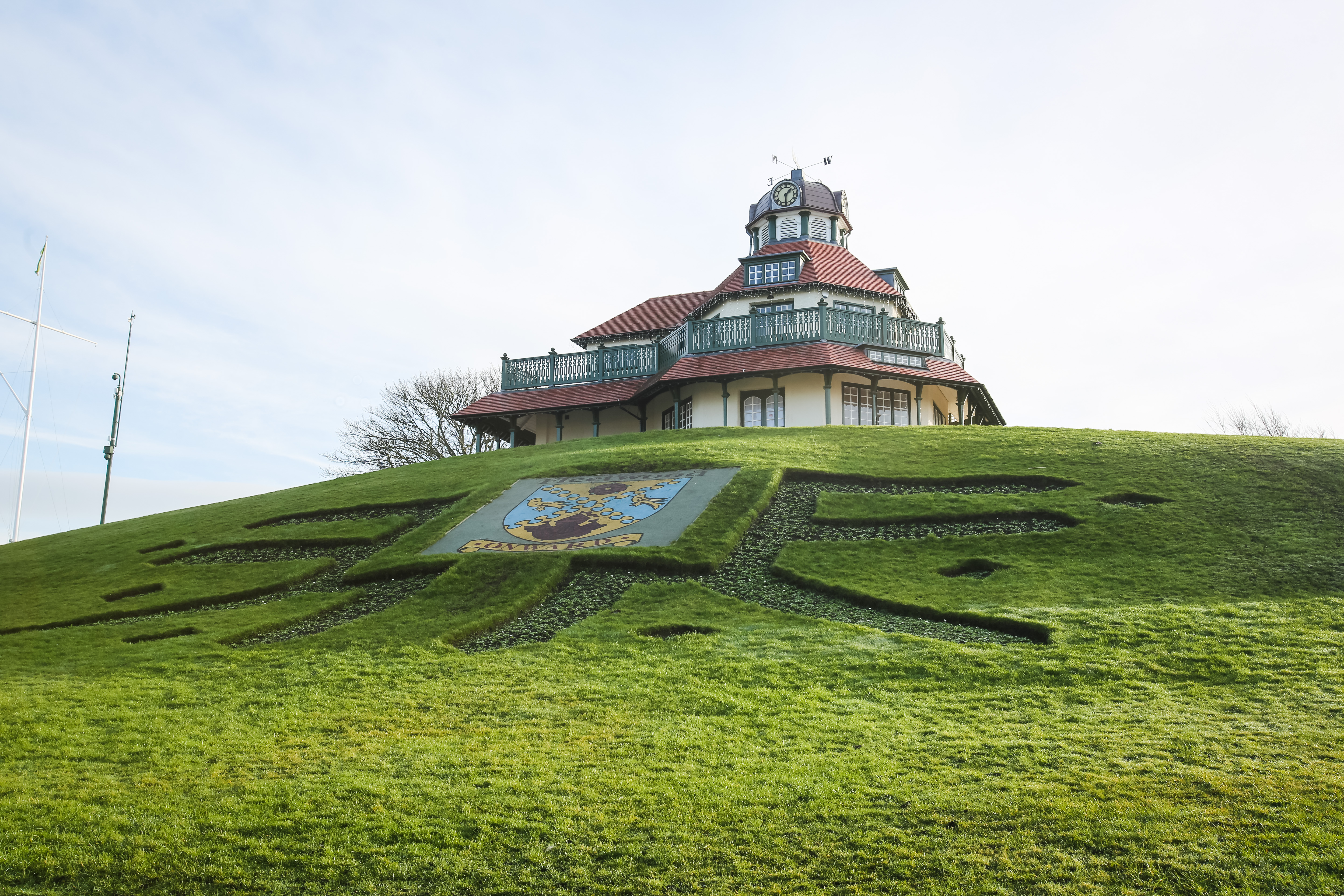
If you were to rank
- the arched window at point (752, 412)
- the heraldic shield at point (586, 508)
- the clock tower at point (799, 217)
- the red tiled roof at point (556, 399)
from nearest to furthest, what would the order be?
the heraldic shield at point (586, 508) < the arched window at point (752, 412) < the red tiled roof at point (556, 399) < the clock tower at point (799, 217)

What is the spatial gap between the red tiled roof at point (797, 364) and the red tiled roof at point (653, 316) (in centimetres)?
798

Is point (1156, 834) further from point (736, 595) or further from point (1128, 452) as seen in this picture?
point (1128, 452)

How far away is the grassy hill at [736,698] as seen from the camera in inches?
304

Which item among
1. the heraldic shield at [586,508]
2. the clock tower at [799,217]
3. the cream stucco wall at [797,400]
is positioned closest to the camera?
the heraldic shield at [586,508]

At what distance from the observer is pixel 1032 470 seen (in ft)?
83.4

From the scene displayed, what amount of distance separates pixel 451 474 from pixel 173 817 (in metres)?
22.5

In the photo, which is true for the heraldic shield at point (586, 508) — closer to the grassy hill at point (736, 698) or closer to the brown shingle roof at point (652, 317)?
the grassy hill at point (736, 698)

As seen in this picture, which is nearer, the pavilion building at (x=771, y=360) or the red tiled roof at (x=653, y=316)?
the pavilion building at (x=771, y=360)

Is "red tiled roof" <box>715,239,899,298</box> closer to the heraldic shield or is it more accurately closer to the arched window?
the arched window

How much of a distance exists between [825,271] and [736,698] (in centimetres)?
3445

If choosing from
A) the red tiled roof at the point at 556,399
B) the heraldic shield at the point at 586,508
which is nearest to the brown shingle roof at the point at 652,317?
the red tiled roof at the point at 556,399

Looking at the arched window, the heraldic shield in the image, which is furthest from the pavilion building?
the heraldic shield

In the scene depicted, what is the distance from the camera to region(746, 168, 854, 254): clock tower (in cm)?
4884

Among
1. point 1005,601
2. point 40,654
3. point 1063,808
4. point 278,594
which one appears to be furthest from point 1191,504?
point 40,654
